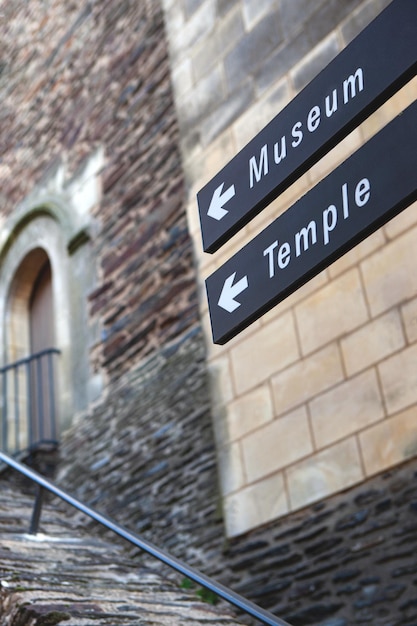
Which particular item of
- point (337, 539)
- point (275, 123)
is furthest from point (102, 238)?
point (275, 123)

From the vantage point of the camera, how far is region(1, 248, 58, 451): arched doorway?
7.74 meters

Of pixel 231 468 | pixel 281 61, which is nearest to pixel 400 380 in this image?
pixel 231 468

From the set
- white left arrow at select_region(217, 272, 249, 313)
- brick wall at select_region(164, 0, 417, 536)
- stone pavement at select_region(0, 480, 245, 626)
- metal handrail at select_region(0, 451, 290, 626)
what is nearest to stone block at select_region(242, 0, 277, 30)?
brick wall at select_region(164, 0, 417, 536)

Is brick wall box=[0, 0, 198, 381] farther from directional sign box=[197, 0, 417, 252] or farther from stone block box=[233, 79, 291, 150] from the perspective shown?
directional sign box=[197, 0, 417, 252]

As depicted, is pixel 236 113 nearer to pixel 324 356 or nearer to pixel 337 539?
pixel 324 356

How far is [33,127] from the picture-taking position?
8992 mm

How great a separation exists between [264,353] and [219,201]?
2.45m

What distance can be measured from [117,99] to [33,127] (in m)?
1.66

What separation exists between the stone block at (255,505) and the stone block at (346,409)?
378 millimetres

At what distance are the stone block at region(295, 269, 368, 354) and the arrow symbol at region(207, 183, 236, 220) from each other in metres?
1.98

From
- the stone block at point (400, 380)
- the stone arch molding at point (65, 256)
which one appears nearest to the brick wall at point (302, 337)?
the stone block at point (400, 380)

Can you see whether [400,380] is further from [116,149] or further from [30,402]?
[30,402]

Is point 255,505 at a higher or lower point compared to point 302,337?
lower

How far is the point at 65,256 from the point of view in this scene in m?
7.97
